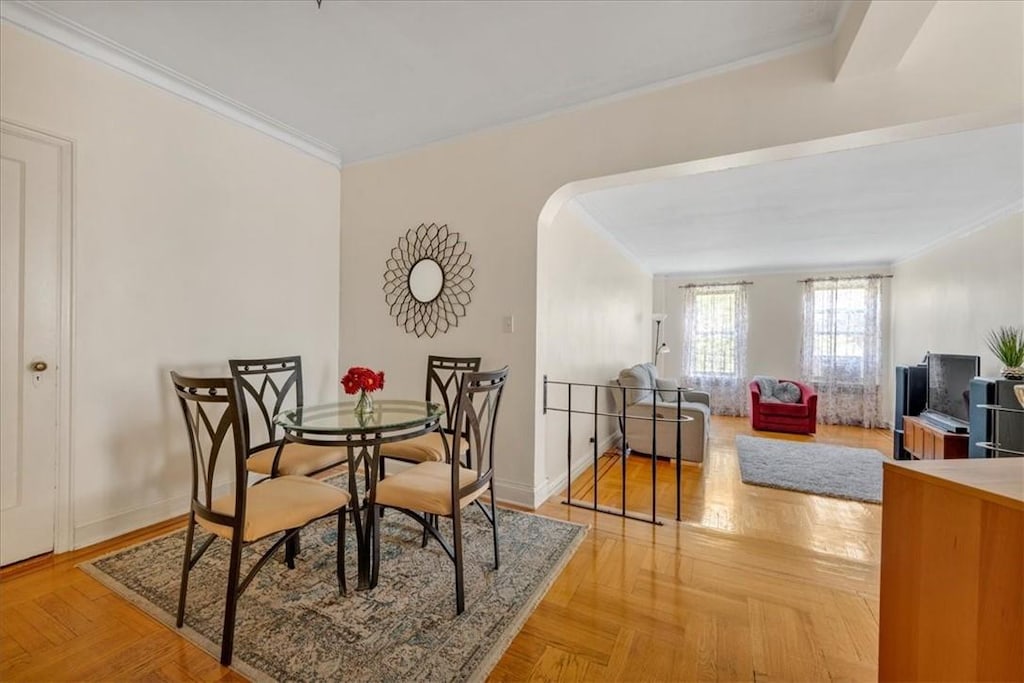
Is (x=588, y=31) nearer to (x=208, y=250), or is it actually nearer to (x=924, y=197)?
(x=208, y=250)

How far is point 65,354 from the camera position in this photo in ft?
6.85

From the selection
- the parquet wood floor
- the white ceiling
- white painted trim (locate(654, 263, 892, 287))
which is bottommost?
the parquet wood floor

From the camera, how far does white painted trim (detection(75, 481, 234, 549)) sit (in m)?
2.17

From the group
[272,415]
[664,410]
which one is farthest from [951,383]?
[272,415]

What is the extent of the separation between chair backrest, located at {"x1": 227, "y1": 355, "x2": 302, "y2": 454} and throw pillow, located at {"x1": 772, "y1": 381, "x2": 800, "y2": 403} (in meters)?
6.02

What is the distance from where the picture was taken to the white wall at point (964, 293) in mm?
3492

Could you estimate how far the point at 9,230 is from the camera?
1918 millimetres

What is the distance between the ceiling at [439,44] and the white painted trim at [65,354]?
71 cm

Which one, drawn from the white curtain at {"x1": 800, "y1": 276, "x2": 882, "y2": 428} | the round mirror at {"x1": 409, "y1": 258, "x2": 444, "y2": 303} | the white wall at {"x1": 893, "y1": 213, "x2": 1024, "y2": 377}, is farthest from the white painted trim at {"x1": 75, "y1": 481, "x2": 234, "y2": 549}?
the white curtain at {"x1": 800, "y1": 276, "x2": 882, "y2": 428}

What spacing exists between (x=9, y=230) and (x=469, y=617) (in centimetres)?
269

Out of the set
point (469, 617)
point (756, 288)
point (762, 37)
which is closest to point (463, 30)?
point (762, 37)

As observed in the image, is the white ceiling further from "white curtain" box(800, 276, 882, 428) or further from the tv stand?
the tv stand

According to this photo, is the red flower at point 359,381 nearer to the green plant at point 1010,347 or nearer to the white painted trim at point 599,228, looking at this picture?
the white painted trim at point 599,228

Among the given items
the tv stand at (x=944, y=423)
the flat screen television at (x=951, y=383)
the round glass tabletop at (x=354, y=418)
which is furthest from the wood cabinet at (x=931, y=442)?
the round glass tabletop at (x=354, y=418)
